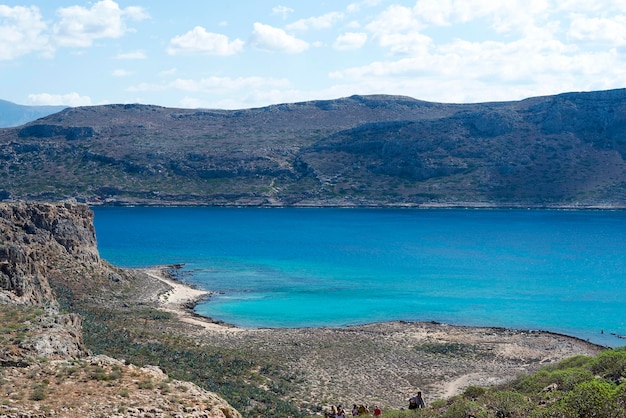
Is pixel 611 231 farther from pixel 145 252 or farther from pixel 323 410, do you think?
pixel 323 410

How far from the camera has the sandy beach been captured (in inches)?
1344

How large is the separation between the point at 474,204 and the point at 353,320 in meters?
131

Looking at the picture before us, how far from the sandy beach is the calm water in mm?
4517

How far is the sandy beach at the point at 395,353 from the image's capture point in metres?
34.1

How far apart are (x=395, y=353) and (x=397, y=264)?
1827 inches

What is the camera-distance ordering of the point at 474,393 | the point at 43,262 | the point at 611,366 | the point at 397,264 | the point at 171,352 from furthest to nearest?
the point at 397,264, the point at 43,262, the point at 171,352, the point at 474,393, the point at 611,366

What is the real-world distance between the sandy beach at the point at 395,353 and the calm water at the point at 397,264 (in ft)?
14.8

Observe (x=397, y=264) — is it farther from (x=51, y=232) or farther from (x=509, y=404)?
(x=509, y=404)

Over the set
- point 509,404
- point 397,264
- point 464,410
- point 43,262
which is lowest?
point 397,264

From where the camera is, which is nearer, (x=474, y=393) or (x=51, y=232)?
(x=474, y=393)

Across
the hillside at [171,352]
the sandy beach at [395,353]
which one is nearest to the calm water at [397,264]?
the sandy beach at [395,353]

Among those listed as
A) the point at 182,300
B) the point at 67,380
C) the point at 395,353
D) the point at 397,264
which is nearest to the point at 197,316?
the point at 182,300

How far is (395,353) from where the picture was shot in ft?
136

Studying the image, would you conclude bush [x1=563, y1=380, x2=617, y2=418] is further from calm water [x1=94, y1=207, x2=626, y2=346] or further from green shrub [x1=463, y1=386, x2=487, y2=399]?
calm water [x1=94, y1=207, x2=626, y2=346]
